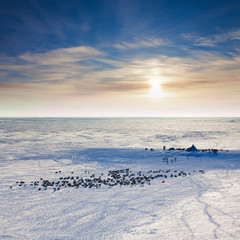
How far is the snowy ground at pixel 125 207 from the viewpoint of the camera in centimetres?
1155

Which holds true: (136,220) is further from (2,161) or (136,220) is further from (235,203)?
(2,161)

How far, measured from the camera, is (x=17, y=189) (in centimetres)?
1925

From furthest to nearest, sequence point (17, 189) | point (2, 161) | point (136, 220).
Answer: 1. point (2, 161)
2. point (17, 189)
3. point (136, 220)

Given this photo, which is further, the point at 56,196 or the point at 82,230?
the point at 56,196

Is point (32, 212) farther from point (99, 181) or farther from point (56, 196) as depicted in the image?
point (99, 181)

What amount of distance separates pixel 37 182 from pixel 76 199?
6.66 meters

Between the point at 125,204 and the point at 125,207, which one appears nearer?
the point at 125,207

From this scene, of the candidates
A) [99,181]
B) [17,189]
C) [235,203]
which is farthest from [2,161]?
[235,203]

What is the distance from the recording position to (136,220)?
12938 millimetres

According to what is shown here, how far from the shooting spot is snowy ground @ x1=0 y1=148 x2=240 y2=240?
11547 millimetres

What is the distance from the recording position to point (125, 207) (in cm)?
1495

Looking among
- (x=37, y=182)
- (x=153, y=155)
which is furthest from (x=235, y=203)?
(x=153, y=155)

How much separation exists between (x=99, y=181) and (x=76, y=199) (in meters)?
4.90

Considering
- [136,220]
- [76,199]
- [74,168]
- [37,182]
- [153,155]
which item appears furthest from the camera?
[153,155]
